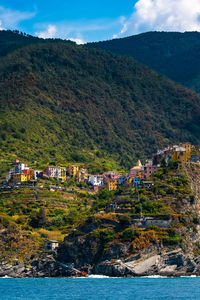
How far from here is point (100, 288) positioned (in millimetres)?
122625

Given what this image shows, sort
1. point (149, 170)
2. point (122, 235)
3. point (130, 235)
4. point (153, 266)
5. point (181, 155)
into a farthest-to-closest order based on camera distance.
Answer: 1. point (149, 170)
2. point (181, 155)
3. point (122, 235)
4. point (130, 235)
5. point (153, 266)

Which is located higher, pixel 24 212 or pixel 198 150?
pixel 198 150

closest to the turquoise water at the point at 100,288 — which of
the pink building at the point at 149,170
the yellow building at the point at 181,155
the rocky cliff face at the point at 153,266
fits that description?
the rocky cliff face at the point at 153,266

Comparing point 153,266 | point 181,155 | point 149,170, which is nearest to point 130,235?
point 153,266

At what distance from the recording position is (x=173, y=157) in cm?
17812

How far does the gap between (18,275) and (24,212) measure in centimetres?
3112

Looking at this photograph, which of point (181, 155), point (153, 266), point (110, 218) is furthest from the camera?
point (181, 155)

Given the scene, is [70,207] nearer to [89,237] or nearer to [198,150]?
[198,150]

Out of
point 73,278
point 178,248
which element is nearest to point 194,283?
point 178,248

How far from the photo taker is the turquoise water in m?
113

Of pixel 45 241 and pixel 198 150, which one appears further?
pixel 198 150

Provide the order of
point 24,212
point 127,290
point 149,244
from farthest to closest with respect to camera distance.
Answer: point 24,212, point 149,244, point 127,290

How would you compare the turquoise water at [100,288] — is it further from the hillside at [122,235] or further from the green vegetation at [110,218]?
the green vegetation at [110,218]

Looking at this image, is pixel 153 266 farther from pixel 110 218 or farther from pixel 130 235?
pixel 110 218
